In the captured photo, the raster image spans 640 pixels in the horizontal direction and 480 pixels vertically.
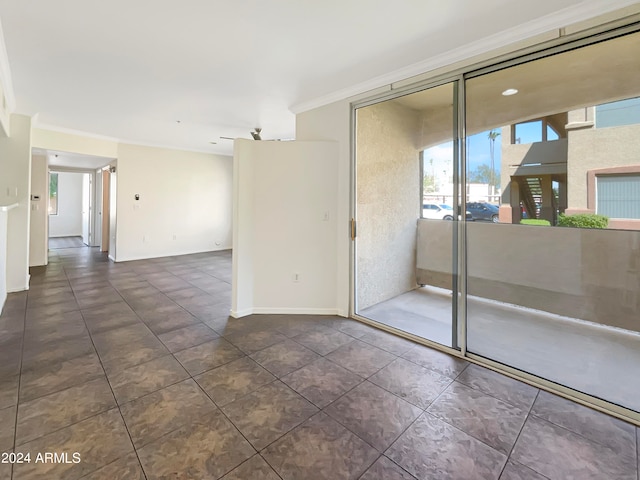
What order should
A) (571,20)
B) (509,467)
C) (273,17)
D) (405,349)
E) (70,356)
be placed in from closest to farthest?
(509,467) → (571,20) → (273,17) → (70,356) → (405,349)

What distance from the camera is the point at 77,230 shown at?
35.9 ft

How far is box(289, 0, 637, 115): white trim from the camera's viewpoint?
1975 mm


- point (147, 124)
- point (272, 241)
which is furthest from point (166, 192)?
point (272, 241)

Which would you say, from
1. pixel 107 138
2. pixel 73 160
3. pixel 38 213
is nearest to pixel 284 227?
pixel 107 138

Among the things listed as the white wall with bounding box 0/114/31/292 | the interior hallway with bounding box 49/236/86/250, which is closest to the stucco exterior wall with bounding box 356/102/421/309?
the white wall with bounding box 0/114/31/292

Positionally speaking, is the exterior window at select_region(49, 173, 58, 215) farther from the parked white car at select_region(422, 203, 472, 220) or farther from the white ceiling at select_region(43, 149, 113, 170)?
the parked white car at select_region(422, 203, 472, 220)

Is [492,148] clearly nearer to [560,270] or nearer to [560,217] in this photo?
[560,217]

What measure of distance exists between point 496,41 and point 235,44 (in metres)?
2.11

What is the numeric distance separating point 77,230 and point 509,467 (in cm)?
1358

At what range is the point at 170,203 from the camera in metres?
7.23

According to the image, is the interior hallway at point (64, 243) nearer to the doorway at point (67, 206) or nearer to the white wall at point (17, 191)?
the doorway at point (67, 206)

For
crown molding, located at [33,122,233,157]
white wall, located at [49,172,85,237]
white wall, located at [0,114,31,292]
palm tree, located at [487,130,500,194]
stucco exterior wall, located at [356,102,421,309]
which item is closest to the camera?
palm tree, located at [487,130,500,194]

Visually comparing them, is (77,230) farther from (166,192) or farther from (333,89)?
(333,89)

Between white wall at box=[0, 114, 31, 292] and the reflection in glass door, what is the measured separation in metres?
4.81
